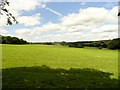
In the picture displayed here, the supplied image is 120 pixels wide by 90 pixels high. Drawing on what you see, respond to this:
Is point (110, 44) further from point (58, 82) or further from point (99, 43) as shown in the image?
point (58, 82)

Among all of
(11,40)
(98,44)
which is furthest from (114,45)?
(11,40)

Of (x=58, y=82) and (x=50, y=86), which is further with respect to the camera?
(x=58, y=82)

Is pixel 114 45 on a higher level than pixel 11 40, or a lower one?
lower

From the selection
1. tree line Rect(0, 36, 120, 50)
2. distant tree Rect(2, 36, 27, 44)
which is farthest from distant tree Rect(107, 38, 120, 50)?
distant tree Rect(2, 36, 27, 44)

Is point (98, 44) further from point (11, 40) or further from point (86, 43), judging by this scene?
point (11, 40)

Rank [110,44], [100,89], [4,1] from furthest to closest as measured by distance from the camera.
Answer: [110,44] → [4,1] → [100,89]

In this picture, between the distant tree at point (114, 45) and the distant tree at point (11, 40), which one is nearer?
the distant tree at point (11, 40)

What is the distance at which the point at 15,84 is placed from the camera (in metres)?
21.8

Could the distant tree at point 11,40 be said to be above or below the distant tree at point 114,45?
above

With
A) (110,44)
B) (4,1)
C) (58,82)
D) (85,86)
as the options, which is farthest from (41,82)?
(110,44)

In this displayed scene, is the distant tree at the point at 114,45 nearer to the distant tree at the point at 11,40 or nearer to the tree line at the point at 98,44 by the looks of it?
the tree line at the point at 98,44

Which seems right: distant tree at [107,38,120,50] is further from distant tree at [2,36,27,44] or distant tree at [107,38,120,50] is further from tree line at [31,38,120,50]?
distant tree at [2,36,27,44]

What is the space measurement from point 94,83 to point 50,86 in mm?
4489

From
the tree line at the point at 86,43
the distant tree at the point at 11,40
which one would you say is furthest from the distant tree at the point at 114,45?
the distant tree at the point at 11,40
